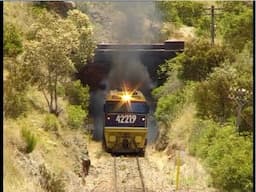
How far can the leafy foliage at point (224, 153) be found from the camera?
56.9ft

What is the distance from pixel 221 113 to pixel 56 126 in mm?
6380

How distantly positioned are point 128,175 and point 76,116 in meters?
4.20

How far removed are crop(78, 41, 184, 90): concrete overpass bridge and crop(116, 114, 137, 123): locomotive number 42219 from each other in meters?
4.60

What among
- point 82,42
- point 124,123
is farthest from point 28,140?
point 82,42

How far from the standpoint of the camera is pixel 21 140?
17766mm

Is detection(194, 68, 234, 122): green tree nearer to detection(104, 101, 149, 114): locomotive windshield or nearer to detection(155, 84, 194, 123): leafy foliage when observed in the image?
detection(155, 84, 194, 123): leafy foliage

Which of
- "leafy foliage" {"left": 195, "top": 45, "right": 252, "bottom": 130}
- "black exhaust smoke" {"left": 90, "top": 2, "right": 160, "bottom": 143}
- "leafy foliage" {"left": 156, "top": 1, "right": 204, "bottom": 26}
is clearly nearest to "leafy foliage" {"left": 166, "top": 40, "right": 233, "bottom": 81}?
"leafy foliage" {"left": 195, "top": 45, "right": 252, "bottom": 130}

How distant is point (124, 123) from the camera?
2131 cm

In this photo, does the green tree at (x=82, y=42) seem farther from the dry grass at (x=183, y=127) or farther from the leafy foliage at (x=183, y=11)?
the leafy foliage at (x=183, y=11)

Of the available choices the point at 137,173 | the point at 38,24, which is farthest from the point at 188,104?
the point at 38,24

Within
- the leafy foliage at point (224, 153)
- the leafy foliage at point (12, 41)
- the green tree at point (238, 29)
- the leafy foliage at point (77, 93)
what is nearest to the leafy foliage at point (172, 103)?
the leafy foliage at point (224, 153)

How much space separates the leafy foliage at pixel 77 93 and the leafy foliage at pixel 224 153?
196 inches

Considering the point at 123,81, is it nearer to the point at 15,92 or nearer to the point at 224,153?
the point at 15,92

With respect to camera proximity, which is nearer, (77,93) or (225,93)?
(225,93)
